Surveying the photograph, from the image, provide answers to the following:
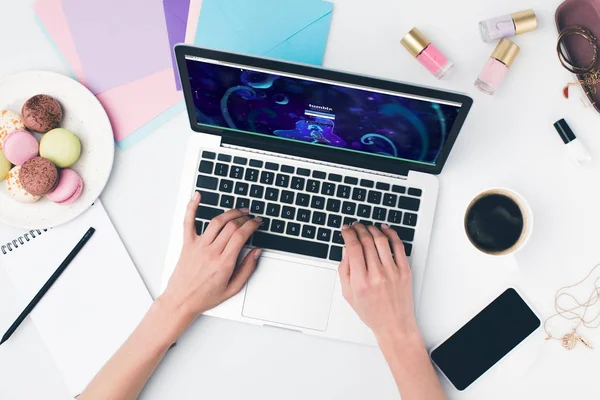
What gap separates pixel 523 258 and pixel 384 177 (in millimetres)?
281

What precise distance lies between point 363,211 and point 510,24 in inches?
16.2

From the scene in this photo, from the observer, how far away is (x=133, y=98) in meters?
0.87

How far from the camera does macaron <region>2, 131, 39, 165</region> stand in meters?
0.81

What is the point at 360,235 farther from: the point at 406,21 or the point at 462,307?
the point at 406,21

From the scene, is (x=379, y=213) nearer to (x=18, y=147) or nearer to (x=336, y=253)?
(x=336, y=253)

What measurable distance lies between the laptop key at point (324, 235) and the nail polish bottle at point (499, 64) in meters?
0.37

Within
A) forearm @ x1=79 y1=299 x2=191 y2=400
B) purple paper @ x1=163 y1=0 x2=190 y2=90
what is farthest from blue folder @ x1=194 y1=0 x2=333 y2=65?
forearm @ x1=79 y1=299 x2=191 y2=400

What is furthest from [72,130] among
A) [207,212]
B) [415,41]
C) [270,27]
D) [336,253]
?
[415,41]

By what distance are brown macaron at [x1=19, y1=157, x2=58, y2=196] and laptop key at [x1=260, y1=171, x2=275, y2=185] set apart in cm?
34

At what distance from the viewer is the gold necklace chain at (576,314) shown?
0.84 metres

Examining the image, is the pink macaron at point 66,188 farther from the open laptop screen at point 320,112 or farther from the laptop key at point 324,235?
the laptop key at point 324,235

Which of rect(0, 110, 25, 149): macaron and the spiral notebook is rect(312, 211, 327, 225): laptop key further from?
rect(0, 110, 25, 149): macaron

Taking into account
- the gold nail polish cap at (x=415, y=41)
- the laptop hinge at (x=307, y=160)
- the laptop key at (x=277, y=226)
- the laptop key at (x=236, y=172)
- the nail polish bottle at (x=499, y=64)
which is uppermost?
the gold nail polish cap at (x=415, y=41)

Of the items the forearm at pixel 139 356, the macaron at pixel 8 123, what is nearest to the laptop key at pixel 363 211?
the forearm at pixel 139 356
